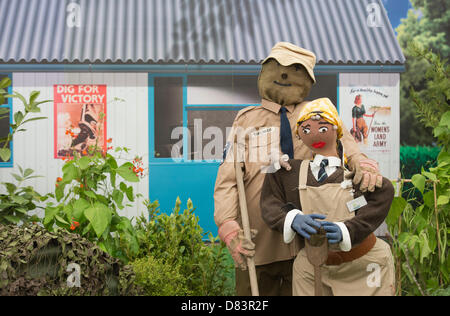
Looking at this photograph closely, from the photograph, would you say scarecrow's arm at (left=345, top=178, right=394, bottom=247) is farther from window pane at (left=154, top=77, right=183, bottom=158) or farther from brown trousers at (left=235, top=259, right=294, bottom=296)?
window pane at (left=154, top=77, right=183, bottom=158)

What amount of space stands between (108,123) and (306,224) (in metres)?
2.06

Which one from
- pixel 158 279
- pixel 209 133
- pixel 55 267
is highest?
pixel 209 133

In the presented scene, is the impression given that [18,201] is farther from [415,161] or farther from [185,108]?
[415,161]

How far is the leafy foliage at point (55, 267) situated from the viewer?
1823mm

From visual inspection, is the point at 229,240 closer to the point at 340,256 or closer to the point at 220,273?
the point at 340,256

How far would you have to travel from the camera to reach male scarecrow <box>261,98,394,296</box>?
5.03 ft

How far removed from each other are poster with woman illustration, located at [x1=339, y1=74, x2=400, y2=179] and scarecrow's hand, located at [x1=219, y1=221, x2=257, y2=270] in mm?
1228

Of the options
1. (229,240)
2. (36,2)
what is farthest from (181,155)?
(36,2)

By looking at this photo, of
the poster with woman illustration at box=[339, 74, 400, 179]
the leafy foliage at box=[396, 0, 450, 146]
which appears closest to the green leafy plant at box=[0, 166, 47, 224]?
the poster with woman illustration at box=[339, 74, 400, 179]

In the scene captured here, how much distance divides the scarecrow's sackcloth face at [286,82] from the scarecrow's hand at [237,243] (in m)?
0.61

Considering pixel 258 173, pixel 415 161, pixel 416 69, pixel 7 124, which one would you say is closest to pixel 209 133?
pixel 258 173

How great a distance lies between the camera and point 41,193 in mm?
2910

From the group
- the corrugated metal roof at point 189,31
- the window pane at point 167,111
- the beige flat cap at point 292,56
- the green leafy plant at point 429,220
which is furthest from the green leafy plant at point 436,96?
the window pane at point 167,111

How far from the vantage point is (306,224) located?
149 centimetres
